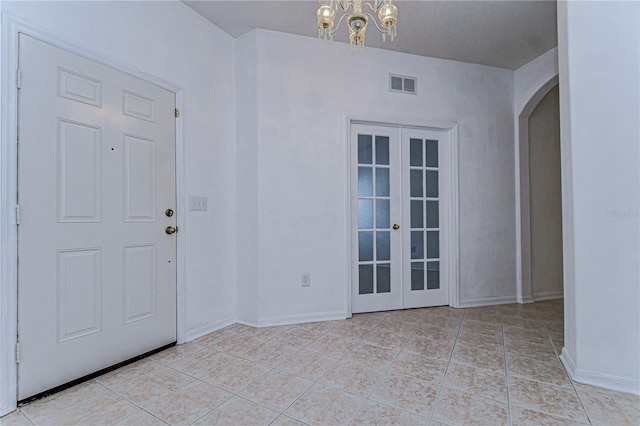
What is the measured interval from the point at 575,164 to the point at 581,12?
3.04 ft

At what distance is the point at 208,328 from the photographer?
2.86 metres

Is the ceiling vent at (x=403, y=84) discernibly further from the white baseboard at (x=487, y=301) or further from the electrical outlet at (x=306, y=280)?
the white baseboard at (x=487, y=301)

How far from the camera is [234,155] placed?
319cm

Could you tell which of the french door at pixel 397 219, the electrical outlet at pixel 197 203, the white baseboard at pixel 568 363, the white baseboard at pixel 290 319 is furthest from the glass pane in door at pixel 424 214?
the electrical outlet at pixel 197 203

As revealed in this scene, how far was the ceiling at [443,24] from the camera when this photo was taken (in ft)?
8.81

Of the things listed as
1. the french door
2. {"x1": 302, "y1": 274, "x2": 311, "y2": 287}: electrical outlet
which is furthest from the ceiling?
{"x1": 302, "y1": 274, "x2": 311, "y2": 287}: electrical outlet

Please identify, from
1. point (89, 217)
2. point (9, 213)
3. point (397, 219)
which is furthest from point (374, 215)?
point (9, 213)

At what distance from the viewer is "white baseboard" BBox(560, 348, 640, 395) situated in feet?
6.04

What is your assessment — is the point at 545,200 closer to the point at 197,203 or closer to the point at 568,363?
the point at 568,363

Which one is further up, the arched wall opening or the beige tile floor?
the arched wall opening

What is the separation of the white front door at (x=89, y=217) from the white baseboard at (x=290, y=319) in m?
0.73

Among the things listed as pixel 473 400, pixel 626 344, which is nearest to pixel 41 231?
pixel 473 400

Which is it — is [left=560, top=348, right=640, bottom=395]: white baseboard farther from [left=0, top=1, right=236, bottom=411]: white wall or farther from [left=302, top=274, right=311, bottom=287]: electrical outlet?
[left=0, top=1, right=236, bottom=411]: white wall

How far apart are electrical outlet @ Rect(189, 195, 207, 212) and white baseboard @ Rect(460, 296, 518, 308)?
288cm
